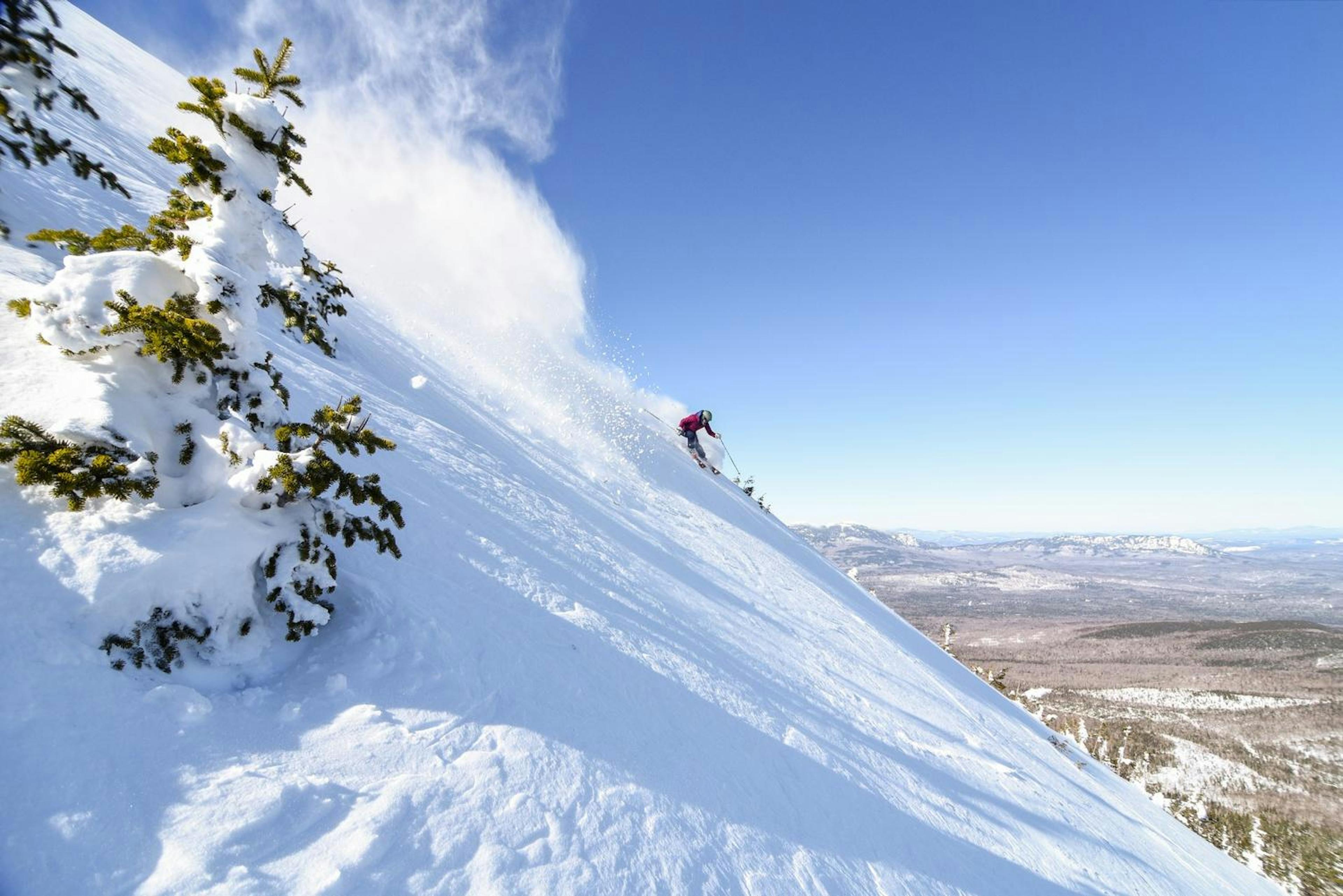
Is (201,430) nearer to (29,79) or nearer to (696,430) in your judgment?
(29,79)

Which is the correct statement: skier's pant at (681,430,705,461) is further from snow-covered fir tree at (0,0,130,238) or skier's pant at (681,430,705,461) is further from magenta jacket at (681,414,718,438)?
snow-covered fir tree at (0,0,130,238)

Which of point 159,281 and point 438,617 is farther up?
point 159,281

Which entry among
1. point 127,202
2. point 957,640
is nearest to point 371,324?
point 127,202

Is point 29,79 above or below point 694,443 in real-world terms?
below

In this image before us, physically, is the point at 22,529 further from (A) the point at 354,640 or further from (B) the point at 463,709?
(B) the point at 463,709

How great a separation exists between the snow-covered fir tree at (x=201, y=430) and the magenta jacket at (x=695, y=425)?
670 inches

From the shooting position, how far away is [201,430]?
3.25 meters

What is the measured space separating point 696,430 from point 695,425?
281 millimetres

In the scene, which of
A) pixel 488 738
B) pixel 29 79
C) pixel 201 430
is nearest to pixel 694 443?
pixel 488 738

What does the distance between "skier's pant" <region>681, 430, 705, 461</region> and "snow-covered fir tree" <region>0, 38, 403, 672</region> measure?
672 inches

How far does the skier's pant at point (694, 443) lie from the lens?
20.5 metres

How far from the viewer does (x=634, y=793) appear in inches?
137

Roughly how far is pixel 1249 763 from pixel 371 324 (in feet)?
256

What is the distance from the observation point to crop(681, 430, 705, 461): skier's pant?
20453 millimetres
